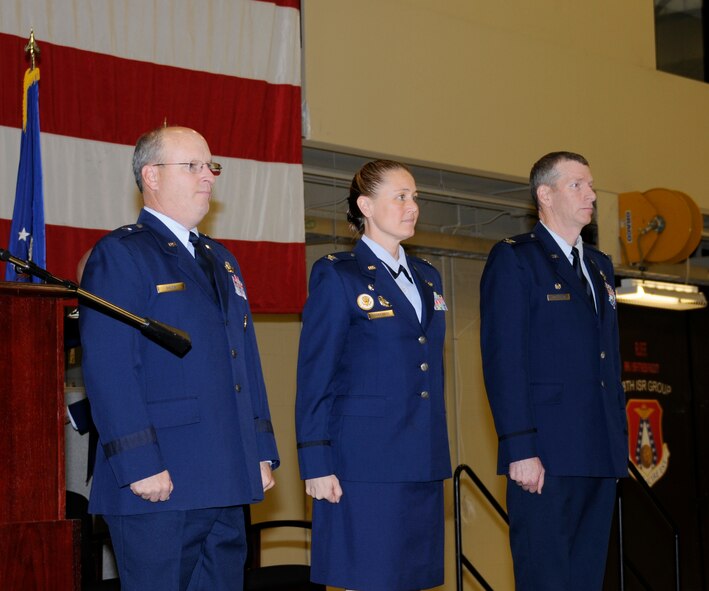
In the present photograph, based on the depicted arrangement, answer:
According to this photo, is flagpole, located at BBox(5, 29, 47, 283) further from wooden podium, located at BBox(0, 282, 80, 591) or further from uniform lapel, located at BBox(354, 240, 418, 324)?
wooden podium, located at BBox(0, 282, 80, 591)

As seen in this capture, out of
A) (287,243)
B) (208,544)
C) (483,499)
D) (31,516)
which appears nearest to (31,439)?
(31,516)

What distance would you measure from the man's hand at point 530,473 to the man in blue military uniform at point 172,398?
78cm

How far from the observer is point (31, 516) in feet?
7.07

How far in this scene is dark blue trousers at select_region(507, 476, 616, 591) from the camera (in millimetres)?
3111

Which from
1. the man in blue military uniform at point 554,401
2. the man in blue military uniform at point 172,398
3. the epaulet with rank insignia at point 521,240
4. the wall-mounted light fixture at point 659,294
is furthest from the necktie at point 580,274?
the wall-mounted light fixture at point 659,294

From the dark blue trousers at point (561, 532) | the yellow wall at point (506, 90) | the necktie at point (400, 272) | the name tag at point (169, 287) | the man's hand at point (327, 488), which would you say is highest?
the yellow wall at point (506, 90)

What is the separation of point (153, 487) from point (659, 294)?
4798 mm

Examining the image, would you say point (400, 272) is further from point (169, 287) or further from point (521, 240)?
point (169, 287)

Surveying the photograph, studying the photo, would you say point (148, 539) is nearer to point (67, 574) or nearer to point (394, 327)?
point (67, 574)

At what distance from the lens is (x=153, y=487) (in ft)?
7.82

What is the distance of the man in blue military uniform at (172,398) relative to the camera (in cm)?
242

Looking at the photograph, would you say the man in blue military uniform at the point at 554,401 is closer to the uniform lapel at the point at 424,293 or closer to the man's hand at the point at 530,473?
the man's hand at the point at 530,473

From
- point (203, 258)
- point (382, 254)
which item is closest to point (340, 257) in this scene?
point (382, 254)

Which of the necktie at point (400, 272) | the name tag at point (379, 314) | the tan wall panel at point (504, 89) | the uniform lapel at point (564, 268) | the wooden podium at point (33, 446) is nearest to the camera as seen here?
the wooden podium at point (33, 446)
